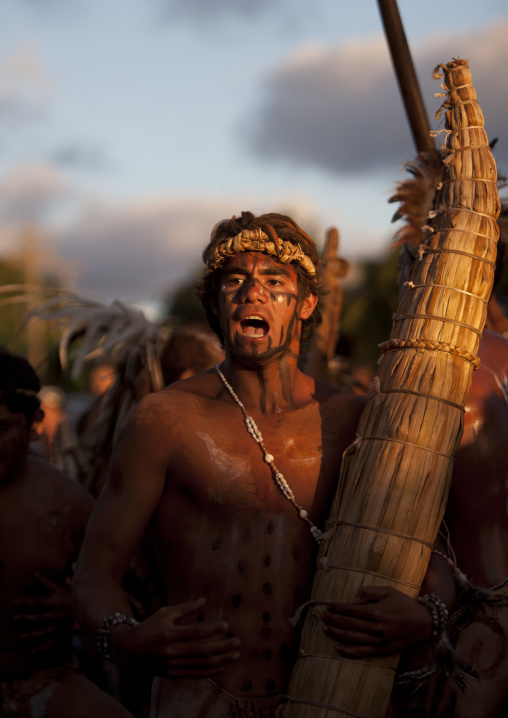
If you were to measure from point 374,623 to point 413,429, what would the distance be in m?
0.57

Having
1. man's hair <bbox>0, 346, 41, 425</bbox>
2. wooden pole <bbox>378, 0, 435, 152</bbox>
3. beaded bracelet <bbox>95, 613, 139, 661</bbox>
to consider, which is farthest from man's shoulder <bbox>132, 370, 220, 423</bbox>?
wooden pole <bbox>378, 0, 435, 152</bbox>

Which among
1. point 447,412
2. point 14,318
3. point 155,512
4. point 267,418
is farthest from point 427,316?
point 14,318

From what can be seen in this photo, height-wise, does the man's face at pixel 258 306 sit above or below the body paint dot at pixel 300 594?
above

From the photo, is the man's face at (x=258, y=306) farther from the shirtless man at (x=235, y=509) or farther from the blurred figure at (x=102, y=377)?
the blurred figure at (x=102, y=377)

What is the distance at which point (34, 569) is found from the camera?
341 centimetres

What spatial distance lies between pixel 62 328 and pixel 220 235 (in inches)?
117

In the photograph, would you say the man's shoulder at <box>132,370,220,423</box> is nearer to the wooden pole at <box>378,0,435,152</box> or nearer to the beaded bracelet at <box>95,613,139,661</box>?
the beaded bracelet at <box>95,613,139,661</box>

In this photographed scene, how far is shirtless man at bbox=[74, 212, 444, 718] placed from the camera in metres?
2.33

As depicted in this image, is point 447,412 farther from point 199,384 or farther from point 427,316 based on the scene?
point 199,384

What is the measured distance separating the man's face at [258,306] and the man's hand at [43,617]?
51.1 inches

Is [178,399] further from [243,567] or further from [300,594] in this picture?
[300,594]

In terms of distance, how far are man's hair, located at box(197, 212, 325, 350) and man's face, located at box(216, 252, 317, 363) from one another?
0.06 metres

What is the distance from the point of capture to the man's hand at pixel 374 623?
7.60 feet

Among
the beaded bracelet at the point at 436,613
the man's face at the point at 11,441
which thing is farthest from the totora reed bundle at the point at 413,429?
the man's face at the point at 11,441
